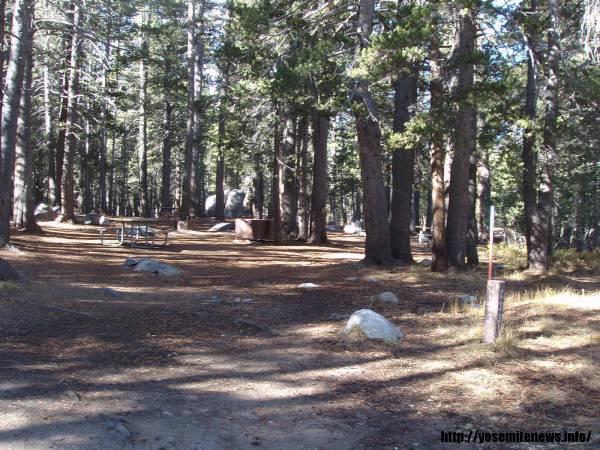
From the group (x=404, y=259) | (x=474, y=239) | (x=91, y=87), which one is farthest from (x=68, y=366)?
(x=91, y=87)

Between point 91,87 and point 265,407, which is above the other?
point 91,87

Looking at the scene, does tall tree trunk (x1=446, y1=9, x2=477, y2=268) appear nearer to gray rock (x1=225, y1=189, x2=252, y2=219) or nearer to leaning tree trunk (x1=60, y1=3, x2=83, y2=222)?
leaning tree trunk (x1=60, y1=3, x2=83, y2=222)

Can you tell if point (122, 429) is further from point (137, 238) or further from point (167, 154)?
point (167, 154)

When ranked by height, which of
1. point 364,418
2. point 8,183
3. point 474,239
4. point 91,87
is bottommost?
point 364,418

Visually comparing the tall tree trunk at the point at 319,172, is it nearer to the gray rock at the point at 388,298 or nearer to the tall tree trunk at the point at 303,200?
the tall tree trunk at the point at 303,200

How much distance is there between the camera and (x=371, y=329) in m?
7.57

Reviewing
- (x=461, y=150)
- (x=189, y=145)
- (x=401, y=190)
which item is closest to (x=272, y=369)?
(x=461, y=150)

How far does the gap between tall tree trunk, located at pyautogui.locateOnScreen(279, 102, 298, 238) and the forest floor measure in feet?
36.8

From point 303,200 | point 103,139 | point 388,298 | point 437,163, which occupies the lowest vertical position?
point 388,298

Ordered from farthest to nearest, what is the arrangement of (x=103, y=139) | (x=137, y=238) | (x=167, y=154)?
(x=167, y=154)
(x=103, y=139)
(x=137, y=238)

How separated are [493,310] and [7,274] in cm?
720

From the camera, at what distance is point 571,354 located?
6.66 meters

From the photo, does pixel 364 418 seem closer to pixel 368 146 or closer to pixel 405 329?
pixel 405 329

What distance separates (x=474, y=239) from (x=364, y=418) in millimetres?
12706
